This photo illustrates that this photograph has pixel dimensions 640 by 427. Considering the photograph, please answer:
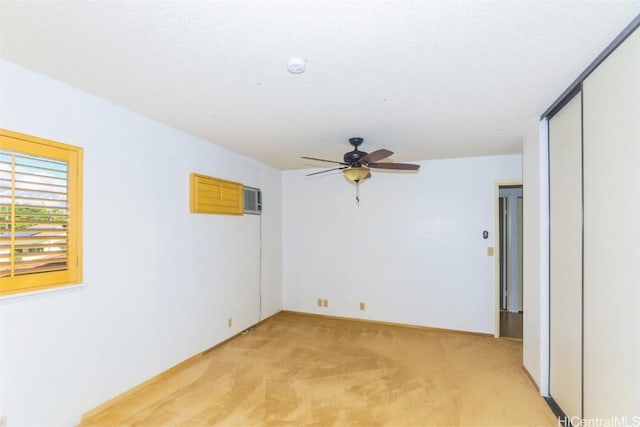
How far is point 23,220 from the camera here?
211cm

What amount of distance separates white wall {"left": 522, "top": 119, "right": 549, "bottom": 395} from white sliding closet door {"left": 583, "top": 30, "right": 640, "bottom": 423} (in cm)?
74

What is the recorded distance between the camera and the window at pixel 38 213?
2.03 m

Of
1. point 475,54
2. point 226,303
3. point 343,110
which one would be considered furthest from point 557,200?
point 226,303

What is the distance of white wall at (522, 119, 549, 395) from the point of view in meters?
2.86

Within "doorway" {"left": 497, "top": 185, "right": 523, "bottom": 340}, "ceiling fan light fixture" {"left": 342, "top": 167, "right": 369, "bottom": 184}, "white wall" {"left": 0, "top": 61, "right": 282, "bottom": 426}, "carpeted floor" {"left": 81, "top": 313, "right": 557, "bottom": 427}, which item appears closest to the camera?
"white wall" {"left": 0, "top": 61, "right": 282, "bottom": 426}

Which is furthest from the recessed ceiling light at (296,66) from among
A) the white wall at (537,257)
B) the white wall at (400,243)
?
the white wall at (400,243)

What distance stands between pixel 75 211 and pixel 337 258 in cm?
369

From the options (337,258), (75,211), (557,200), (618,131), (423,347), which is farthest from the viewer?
(337,258)

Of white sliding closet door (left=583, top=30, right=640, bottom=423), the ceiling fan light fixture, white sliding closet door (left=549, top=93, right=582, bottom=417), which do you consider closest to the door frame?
white sliding closet door (left=549, top=93, right=582, bottom=417)

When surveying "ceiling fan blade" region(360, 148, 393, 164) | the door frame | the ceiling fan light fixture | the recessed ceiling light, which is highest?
the recessed ceiling light

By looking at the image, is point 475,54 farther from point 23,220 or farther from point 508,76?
point 23,220

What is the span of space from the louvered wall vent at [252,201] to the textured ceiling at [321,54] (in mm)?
1677

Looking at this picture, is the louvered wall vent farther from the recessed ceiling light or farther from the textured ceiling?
the recessed ceiling light

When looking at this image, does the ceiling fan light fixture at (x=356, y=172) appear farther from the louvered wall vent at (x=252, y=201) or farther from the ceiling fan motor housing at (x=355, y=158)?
the louvered wall vent at (x=252, y=201)
